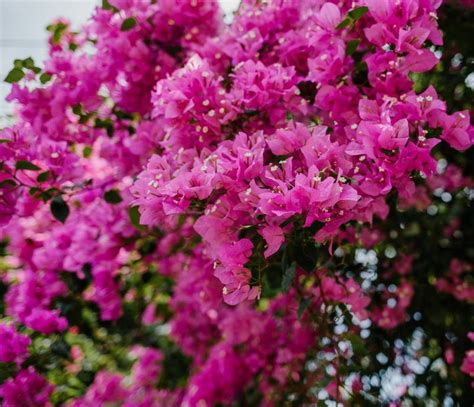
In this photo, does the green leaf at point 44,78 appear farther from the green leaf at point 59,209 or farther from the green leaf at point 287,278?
the green leaf at point 287,278

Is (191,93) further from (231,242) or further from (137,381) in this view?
(137,381)

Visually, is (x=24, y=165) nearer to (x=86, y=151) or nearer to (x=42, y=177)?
(x=42, y=177)

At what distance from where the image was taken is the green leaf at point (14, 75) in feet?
5.42

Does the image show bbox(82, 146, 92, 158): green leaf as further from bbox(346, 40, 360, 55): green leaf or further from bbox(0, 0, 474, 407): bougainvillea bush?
bbox(346, 40, 360, 55): green leaf

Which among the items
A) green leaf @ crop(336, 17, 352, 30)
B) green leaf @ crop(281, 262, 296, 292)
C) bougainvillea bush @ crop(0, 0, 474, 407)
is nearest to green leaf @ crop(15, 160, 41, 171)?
bougainvillea bush @ crop(0, 0, 474, 407)

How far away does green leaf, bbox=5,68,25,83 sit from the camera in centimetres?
165

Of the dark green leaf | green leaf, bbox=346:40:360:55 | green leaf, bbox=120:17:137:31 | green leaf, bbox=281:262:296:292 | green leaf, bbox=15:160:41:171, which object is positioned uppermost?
green leaf, bbox=120:17:137:31

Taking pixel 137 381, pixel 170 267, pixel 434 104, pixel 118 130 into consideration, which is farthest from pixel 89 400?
pixel 434 104

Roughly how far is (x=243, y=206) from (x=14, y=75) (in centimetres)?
102

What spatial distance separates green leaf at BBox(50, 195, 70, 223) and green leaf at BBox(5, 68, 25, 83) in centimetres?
43

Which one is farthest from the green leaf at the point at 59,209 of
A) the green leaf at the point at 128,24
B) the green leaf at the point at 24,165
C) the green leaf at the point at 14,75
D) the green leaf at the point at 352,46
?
the green leaf at the point at 352,46

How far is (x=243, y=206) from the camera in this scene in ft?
3.30

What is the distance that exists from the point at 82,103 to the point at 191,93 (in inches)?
28.4

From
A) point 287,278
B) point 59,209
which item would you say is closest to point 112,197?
point 59,209
